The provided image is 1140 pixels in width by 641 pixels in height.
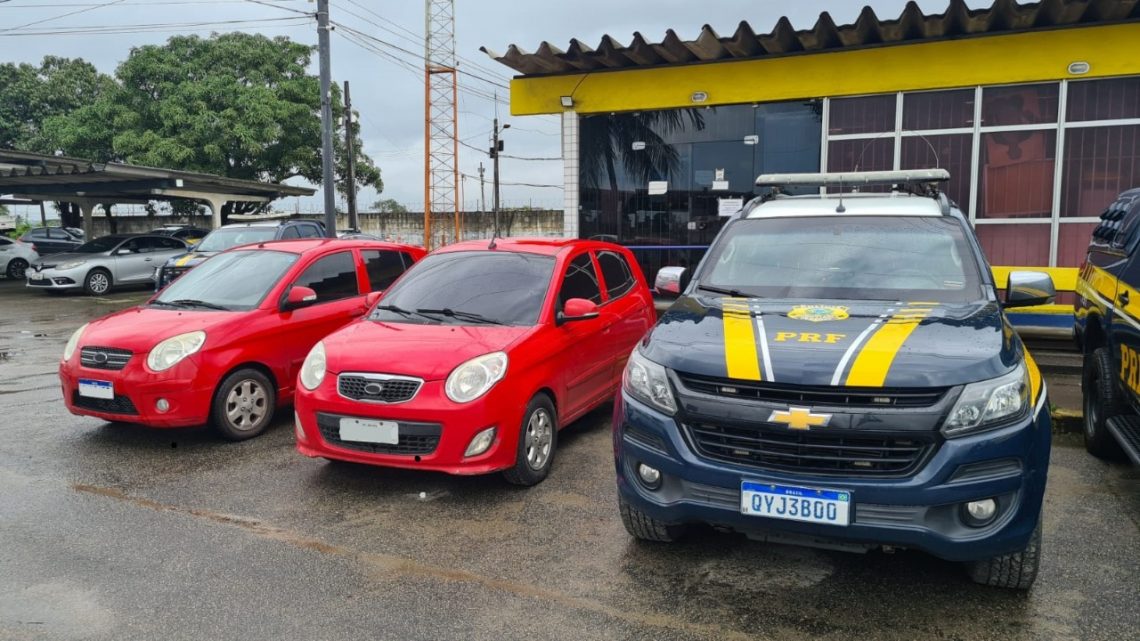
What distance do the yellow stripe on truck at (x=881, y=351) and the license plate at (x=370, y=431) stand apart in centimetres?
260

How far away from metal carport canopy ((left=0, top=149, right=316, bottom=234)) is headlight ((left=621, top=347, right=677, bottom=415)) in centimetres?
1882

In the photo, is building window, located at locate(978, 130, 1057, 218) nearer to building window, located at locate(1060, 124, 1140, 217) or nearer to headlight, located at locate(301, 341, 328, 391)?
building window, located at locate(1060, 124, 1140, 217)

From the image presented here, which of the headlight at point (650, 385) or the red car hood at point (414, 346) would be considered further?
the red car hood at point (414, 346)

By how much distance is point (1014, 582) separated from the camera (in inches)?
129

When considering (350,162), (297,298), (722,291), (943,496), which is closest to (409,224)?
(350,162)

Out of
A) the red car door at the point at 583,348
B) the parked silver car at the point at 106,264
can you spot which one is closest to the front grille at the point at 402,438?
the red car door at the point at 583,348

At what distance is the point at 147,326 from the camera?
5832 millimetres

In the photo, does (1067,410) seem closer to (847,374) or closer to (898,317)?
(898,317)

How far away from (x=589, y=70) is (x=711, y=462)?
830cm

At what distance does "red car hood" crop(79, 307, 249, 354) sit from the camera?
18.4ft

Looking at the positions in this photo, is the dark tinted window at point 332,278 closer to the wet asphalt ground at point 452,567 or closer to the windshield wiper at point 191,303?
the windshield wiper at point 191,303

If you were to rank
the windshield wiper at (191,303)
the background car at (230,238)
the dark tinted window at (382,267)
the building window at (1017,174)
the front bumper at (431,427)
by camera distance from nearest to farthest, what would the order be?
the front bumper at (431,427) → the windshield wiper at (191,303) → the dark tinted window at (382,267) → the building window at (1017,174) → the background car at (230,238)

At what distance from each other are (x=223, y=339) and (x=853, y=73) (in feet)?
25.2

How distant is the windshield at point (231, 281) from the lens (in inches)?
248
